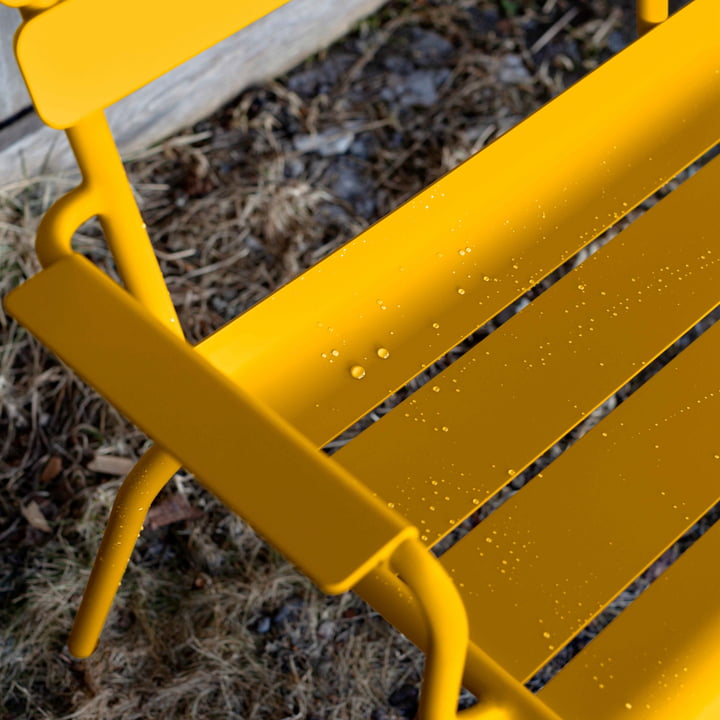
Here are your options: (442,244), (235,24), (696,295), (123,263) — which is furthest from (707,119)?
(123,263)

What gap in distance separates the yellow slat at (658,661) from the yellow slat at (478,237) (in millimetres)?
324

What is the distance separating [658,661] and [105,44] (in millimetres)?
743

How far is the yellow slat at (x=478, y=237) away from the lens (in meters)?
1.19

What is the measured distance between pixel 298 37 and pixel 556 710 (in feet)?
5.08

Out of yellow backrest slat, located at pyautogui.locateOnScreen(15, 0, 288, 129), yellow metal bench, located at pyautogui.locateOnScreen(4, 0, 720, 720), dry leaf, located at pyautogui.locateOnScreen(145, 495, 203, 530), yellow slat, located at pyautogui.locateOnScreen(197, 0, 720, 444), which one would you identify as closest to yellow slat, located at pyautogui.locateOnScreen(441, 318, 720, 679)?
yellow metal bench, located at pyautogui.locateOnScreen(4, 0, 720, 720)

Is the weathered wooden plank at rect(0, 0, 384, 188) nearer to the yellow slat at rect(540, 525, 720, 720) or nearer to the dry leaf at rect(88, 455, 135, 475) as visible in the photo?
the dry leaf at rect(88, 455, 135, 475)

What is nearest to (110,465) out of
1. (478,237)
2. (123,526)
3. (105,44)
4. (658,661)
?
(123,526)

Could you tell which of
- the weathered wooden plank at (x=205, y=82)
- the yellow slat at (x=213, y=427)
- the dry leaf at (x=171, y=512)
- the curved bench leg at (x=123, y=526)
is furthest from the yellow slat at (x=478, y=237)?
the weathered wooden plank at (x=205, y=82)

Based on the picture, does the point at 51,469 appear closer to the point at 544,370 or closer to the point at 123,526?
the point at 123,526

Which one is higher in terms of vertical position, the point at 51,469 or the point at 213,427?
the point at 213,427

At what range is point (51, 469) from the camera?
5.74 ft

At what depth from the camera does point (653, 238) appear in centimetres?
132

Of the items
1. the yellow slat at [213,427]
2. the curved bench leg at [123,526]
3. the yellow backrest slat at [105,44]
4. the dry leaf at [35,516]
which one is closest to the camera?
the yellow slat at [213,427]

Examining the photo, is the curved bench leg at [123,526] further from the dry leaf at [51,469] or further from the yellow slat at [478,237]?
the dry leaf at [51,469]
